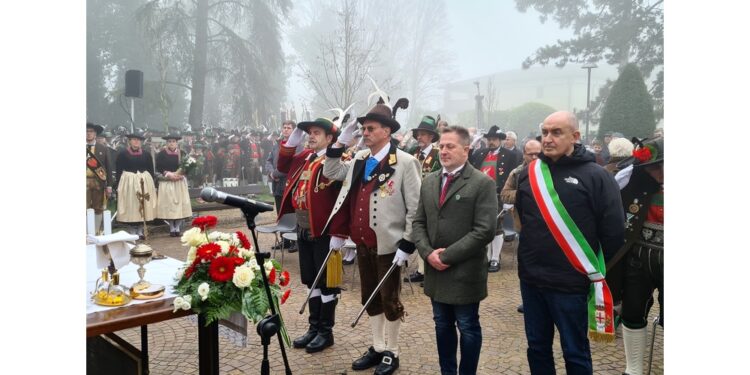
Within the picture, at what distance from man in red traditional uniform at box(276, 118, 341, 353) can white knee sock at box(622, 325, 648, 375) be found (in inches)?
94.8

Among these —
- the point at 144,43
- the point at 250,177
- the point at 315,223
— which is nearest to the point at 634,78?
the point at 250,177

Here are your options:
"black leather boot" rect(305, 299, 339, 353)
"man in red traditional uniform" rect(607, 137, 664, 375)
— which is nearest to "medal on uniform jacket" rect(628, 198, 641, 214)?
"man in red traditional uniform" rect(607, 137, 664, 375)

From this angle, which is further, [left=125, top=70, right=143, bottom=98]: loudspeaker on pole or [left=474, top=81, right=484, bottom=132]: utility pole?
[left=474, top=81, right=484, bottom=132]: utility pole

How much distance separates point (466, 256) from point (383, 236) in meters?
0.83

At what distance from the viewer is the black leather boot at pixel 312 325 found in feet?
15.8

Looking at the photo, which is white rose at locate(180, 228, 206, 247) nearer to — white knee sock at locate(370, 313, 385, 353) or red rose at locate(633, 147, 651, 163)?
white knee sock at locate(370, 313, 385, 353)

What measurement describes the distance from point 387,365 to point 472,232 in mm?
1449

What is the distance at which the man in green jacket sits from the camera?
11.5ft

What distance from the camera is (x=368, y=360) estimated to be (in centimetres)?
438

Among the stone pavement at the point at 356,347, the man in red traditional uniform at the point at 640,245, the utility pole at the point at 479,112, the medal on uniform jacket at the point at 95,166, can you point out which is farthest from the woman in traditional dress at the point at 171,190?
the utility pole at the point at 479,112

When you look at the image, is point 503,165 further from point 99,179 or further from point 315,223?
point 99,179

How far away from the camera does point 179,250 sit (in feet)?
31.5

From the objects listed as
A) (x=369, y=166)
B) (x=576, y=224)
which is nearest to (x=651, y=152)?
(x=576, y=224)

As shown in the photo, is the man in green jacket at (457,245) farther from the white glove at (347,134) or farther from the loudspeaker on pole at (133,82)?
the loudspeaker on pole at (133,82)
